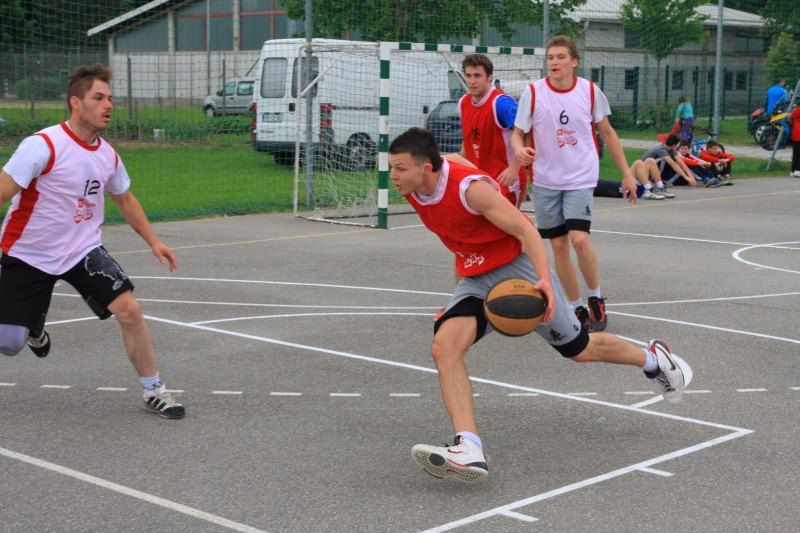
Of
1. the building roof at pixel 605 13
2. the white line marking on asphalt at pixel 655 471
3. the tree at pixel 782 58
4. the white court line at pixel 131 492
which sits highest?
the building roof at pixel 605 13

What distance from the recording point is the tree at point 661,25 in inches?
1320

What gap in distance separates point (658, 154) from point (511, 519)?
17.4 metres

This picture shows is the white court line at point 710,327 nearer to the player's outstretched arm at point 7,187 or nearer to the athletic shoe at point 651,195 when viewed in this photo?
the player's outstretched arm at point 7,187

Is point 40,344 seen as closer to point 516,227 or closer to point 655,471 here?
point 516,227

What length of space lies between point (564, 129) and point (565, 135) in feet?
0.15

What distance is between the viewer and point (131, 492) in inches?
197

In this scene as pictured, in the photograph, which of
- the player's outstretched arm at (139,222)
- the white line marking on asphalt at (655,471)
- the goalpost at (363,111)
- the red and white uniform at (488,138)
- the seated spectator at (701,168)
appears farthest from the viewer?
the seated spectator at (701,168)

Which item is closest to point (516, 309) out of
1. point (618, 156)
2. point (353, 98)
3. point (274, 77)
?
point (618, 156)

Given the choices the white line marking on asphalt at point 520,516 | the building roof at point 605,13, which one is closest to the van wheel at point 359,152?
the white line marking on asphalt at point 520,516

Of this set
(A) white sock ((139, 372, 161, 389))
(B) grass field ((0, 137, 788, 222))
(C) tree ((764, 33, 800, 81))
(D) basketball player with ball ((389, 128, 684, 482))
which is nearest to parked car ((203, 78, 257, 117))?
(B) grass field ((0, 137, 788, 222))

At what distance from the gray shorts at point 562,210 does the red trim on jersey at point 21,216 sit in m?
3.92

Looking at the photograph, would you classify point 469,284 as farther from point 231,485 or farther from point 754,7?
point 754,7

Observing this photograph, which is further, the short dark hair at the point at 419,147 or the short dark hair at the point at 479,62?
the short dark hair at the point at 479,62

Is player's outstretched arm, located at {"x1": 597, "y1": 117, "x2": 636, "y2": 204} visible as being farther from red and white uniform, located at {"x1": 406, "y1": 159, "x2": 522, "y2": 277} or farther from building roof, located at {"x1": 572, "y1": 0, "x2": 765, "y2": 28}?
building roof, located at {"x1": 572, "y1": 0, "x2": 765, "y2": 28}
